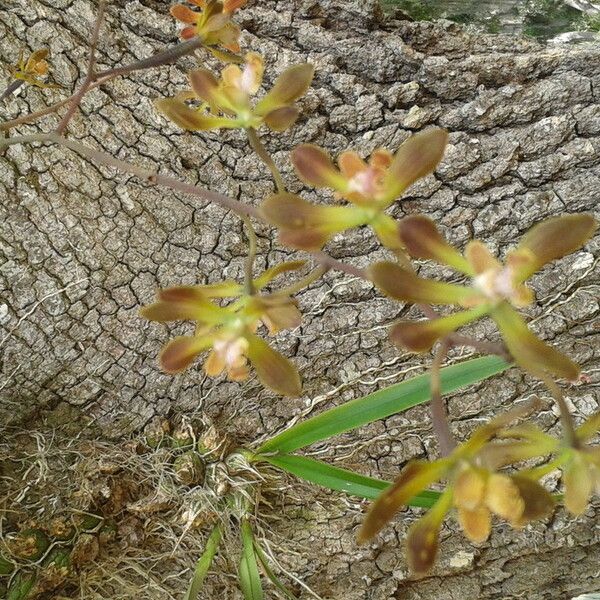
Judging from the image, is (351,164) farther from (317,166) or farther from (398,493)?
(398,493)

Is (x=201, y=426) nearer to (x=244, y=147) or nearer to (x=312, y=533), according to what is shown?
(x=312, y=533)

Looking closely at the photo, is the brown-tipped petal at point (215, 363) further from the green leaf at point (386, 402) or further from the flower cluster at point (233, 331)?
the green leaf at point (386, 402)

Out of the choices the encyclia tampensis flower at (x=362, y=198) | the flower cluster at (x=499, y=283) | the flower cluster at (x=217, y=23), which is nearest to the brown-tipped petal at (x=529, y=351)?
the flower cluster at (x=499, y=283)

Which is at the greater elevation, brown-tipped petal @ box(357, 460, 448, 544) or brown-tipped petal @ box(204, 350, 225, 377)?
→ brown-tipped petal @ box(204, 350, 225, 377)

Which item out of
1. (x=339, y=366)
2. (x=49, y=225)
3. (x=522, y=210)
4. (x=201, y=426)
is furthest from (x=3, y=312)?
(x=522, y=210)

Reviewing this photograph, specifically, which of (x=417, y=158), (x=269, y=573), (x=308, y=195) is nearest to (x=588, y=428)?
(x=417, y=158)

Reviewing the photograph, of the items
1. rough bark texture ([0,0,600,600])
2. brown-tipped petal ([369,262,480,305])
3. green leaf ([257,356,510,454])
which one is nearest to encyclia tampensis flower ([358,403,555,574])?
brown-tipped petal ([369,262,480,305])

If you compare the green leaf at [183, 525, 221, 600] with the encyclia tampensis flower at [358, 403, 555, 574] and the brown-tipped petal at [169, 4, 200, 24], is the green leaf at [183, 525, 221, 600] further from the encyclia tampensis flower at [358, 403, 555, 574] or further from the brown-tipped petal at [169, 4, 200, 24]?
the brown-tipped petal at [169, 4, 200, 24]
